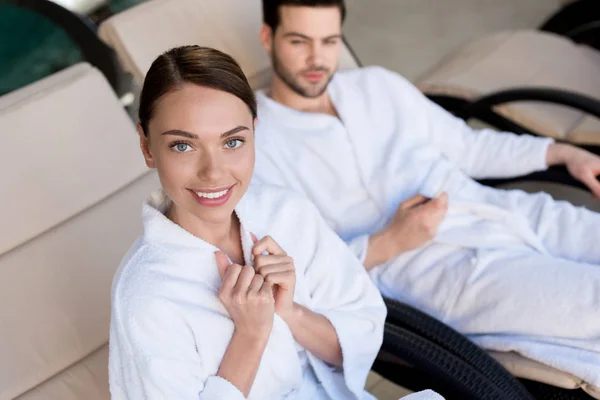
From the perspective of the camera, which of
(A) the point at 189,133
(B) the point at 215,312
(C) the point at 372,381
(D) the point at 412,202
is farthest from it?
(C) the point at 372,381

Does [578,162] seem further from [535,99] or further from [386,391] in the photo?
[386,391]

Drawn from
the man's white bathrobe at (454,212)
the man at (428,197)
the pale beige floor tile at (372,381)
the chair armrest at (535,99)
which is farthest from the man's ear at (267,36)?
the pale beige floor tile at (372,381)

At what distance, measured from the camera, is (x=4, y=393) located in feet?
4.83

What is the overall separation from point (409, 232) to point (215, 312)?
0.62 metres

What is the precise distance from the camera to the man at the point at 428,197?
5.27 feet

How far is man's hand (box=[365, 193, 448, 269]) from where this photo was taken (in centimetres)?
173

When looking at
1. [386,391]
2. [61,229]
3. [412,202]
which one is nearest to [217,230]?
[61,229]

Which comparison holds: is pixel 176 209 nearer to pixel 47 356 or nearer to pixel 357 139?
pixel 47 356

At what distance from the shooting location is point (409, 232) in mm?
1732

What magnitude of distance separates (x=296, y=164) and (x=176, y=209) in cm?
59

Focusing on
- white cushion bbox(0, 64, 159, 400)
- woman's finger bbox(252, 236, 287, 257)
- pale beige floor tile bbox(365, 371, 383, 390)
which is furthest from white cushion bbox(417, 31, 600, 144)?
woman's finger bbox(252, 236, 287, 257)

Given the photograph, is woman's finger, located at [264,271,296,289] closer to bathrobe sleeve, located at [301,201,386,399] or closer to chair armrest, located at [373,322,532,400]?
bathrobe sleeve, located at [301,201,386,399]

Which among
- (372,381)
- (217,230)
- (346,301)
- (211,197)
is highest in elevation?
(211,197)

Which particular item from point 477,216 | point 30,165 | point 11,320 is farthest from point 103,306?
point 477,216
